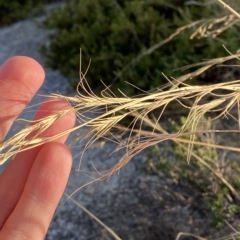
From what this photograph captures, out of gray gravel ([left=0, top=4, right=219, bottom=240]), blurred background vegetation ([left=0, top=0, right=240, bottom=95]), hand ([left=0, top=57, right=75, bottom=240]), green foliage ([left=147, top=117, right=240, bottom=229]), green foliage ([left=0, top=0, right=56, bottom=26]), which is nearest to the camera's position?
hand ([left=0, top=57, right=75, bottom=240])

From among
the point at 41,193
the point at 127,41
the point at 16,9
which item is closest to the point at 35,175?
the point at 41,193

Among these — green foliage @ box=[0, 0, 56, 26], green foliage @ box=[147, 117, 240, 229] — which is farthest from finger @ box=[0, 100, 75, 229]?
green foliage @ box=[0, 0, 56, 26]

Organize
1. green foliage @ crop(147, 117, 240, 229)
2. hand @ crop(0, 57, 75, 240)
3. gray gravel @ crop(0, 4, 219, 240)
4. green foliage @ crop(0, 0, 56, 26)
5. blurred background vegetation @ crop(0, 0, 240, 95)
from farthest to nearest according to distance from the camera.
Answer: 1. green foliage @ crop(0, 0, 56, 26)
2. blurred background vegetation @ crop(0, 0, 240, 95)
3. gray gravel @ crop(0, 4, 219, 240)
4. green foliage @ crop(147, 117, 240, 229)
5. hand @ crop(0, 57, 75, 240)

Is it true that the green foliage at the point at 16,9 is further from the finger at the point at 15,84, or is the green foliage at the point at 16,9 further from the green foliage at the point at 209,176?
the finger at the point at 15,84

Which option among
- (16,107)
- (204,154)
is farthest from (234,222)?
(16,107)

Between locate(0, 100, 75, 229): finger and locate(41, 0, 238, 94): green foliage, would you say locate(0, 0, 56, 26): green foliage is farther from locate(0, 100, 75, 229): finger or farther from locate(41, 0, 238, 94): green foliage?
locate(0, 100, 75, 229): finger

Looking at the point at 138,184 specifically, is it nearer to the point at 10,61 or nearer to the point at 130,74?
the point at 130,74

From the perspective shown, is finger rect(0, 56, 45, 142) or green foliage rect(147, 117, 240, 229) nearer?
finger rect(0, 56, 45, 142)
